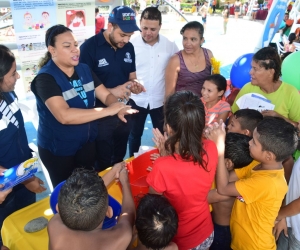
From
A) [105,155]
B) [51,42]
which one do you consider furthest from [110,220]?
[105,155]

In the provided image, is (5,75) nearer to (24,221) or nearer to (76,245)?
(24,221)

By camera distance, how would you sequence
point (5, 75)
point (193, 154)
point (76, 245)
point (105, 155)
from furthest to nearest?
point (105, 155)
point (5, 75)
point (193, 154)
point (76, 245)

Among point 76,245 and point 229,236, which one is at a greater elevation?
point 76,245

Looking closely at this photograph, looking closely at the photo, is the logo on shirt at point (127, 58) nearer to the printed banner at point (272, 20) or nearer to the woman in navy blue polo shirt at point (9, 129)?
the woman in navy blue polo shirt at point (9, 129)

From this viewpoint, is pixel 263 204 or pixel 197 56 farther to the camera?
pixel 197 56

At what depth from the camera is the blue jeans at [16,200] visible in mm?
1677

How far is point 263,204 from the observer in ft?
4.66

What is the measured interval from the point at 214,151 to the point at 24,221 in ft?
3.64

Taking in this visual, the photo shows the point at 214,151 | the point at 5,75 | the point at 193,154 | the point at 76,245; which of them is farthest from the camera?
the point at 5,75

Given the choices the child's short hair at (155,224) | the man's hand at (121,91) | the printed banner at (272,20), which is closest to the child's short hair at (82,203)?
the child's short hair at (155,224)

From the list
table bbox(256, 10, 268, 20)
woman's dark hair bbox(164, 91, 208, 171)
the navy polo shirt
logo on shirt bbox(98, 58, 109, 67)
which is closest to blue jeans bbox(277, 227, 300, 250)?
woman's dark hair bbox(164, 91, 208, 171)

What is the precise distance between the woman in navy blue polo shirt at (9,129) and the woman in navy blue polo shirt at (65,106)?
15cm

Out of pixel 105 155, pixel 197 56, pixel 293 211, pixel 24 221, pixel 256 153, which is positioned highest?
pixel 197 56

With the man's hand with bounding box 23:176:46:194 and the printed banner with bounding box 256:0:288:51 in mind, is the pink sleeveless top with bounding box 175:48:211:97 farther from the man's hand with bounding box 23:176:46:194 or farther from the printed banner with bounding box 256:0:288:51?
the printed banner with bounding box 256:0:288:51
